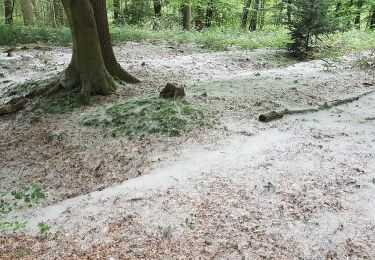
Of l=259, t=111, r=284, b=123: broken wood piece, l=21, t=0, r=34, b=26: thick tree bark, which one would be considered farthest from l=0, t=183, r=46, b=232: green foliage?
l=21, t=0, r=34, b=26: thick tree bark

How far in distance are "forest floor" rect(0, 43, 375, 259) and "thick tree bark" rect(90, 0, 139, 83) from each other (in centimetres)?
48

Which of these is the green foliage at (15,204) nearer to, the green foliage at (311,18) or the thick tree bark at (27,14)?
the green foliage at (311,18)

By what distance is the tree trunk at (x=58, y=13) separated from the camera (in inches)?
761

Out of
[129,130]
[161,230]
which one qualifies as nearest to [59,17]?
[129,130]

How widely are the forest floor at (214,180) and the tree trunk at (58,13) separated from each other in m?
12.6

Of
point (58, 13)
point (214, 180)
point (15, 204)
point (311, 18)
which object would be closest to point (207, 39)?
point (311, 18)

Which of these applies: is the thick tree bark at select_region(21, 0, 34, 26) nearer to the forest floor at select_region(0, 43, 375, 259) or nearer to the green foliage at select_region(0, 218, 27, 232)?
the forest floor at select_region(0, 43, 375, 259)

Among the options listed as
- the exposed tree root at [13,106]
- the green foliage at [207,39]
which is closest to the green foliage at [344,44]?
the green foliage at [207,39]

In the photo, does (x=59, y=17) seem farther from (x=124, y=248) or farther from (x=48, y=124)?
(x=124, y=248)

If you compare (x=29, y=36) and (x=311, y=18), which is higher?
(x=311, y=18)

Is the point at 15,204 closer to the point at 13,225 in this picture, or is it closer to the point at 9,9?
the point at 13,225

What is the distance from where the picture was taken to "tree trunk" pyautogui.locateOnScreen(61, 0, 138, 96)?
8078 millimetres

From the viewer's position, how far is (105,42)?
9.16 meters

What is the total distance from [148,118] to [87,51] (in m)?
2.52
